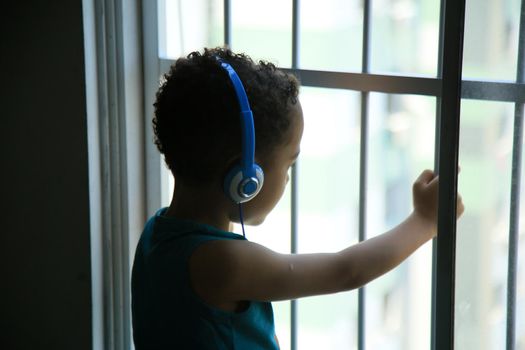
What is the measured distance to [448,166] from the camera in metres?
1.00

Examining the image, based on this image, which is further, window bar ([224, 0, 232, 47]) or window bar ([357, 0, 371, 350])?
window bar ([224, 0, 232, 47])

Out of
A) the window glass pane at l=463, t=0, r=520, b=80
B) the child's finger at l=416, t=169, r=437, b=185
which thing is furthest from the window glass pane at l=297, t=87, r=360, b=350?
the window glass pane at l=463, t=0, r=520, b=80

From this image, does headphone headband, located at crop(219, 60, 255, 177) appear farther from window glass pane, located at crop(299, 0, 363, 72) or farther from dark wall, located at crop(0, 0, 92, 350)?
dark wall, located at crop(0, 0, 92, 350)

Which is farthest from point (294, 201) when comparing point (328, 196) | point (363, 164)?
point (363, 164)

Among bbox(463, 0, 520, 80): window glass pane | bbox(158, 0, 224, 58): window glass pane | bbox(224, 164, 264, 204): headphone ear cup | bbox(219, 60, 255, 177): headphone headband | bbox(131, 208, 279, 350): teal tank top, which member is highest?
bbox(158, 0, 224, 58): window glass pane

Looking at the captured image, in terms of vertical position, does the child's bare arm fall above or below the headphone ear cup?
below

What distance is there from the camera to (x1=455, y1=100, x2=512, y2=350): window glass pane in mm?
989

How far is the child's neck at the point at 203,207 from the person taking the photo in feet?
4.00

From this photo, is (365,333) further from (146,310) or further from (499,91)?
(499,91)

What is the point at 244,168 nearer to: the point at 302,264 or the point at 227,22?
the point at 302,264

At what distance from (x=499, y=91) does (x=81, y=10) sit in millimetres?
929

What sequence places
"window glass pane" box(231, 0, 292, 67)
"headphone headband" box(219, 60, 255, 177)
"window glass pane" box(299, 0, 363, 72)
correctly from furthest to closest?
"window glass pane" box(231, 0, 292, 67)
"window glass pane" box(299, 0, 363, 72)
"headphone headband" box(219, 60, 255, 177)

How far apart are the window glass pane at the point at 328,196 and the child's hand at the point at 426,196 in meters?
0.23

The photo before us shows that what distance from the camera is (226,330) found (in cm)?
119
